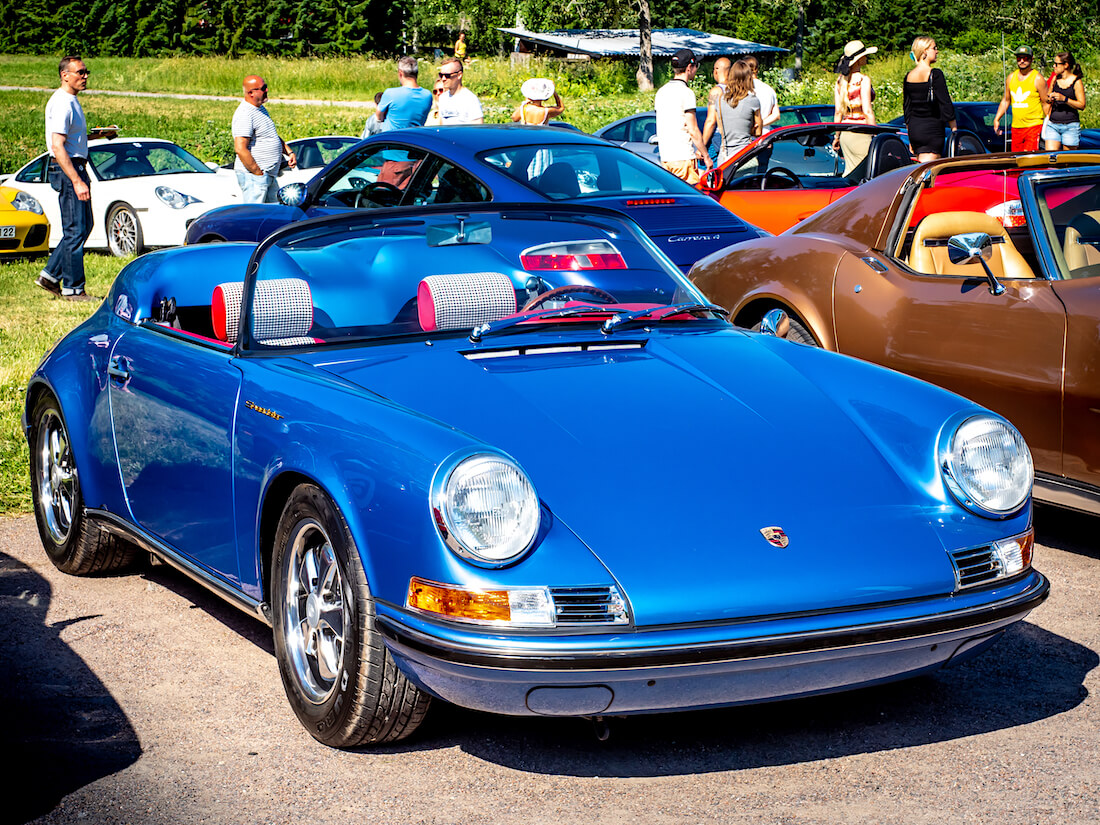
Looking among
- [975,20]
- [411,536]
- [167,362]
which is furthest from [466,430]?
[975,20]

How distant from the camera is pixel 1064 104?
49.1 feet

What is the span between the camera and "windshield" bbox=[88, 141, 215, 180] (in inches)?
579

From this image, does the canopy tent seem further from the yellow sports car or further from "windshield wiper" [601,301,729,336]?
"windshield wiper" [601,301,729,336]

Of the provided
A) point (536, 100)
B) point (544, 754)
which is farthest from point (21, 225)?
point (544, 754)

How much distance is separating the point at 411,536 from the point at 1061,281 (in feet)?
10.5

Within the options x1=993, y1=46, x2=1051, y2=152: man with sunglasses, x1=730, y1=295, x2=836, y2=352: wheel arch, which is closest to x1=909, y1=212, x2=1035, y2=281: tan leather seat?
x1=730, y1=295, x2=836, y2=352: wheel arch

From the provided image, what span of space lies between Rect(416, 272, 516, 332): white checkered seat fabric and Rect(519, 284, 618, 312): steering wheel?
10 cm

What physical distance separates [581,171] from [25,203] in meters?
8.55

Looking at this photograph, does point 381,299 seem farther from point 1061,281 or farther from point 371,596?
point 1061,281

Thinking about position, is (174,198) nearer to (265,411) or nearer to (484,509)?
(265,411)

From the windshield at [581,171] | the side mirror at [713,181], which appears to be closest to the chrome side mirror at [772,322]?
the windshield at [581,171]

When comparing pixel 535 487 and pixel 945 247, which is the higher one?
pixel 945 247

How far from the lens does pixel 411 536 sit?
10.2ft

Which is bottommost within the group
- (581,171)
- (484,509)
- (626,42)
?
(484,509)
